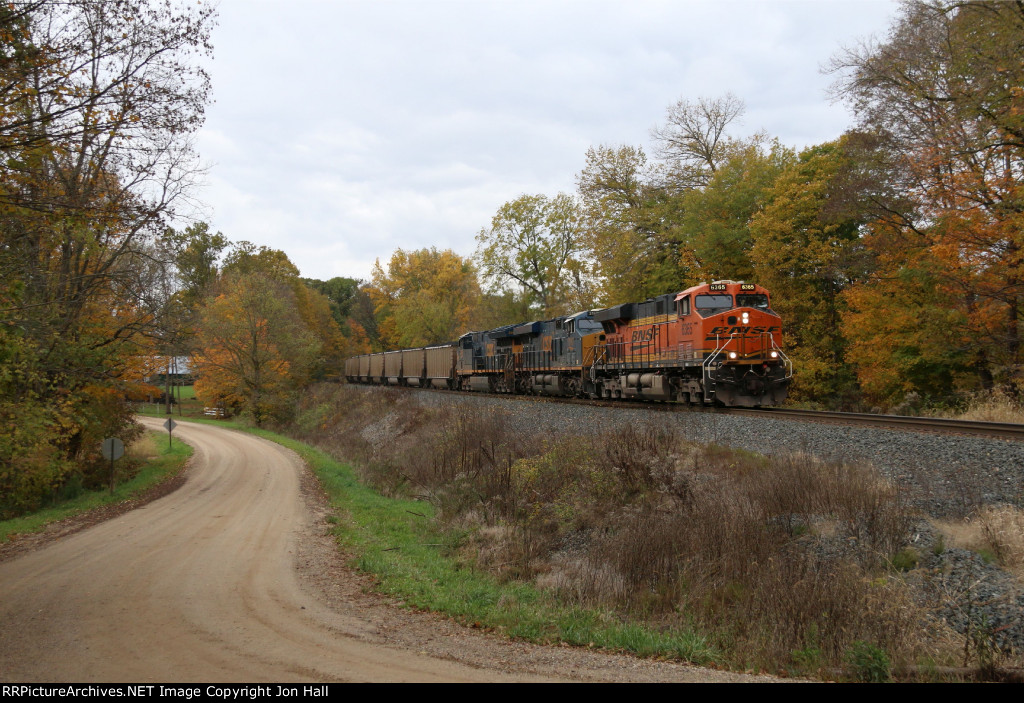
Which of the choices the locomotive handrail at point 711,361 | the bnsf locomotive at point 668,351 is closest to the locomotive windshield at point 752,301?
the bnsf locomotive at point 668,351

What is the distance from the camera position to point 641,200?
3738cm

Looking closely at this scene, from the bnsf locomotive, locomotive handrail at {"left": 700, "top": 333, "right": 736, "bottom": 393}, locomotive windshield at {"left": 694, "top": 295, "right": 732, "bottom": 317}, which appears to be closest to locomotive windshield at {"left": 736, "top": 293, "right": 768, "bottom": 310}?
the bnsf locomotive

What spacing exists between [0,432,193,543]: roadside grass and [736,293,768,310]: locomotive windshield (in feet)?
61.1

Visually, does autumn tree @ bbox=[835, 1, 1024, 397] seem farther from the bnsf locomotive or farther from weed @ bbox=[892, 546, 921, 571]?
weed @ bbox=[892, 546, 921, 571]

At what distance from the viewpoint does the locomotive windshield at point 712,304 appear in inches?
713

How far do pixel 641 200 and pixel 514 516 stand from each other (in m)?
27.8

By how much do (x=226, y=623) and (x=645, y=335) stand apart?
51.9 ft

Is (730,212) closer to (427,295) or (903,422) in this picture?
(903,422)

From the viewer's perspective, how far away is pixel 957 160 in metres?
20.8

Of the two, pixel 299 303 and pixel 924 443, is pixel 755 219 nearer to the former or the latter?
pixel 924 443

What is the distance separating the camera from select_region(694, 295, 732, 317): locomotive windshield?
1811cm

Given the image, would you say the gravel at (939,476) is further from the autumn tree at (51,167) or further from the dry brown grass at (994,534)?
the autumn tree at (51,167)

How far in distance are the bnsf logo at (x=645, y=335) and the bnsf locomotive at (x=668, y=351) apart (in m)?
0.04

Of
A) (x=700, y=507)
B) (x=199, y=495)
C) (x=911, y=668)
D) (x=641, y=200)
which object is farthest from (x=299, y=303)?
(x=911, y=668)
